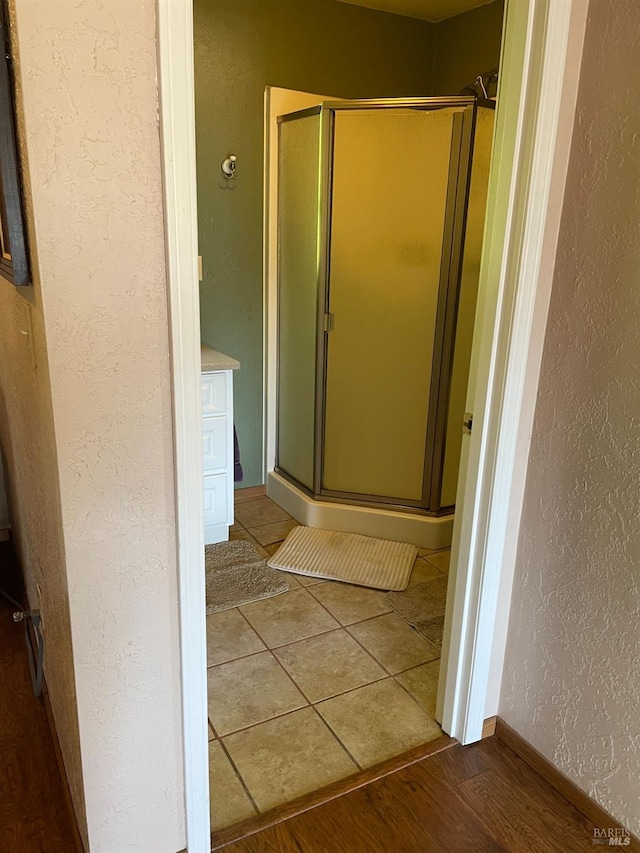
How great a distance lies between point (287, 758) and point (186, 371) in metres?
1.20

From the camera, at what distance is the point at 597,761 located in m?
1.54

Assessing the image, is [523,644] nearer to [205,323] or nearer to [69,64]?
[69,64]

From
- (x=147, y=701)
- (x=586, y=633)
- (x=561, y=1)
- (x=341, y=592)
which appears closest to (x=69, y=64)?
(x=561, y=1)

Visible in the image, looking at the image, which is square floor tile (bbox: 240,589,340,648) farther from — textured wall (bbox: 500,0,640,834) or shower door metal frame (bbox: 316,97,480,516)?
textured wall (bbox: 500,0,640,834)

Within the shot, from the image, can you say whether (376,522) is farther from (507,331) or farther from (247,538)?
(507,331)

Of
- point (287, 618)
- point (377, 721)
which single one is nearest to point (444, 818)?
point (377, 721)

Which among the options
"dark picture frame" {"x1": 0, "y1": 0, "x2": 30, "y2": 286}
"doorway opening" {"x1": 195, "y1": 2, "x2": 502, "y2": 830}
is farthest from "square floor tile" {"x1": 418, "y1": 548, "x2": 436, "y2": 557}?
"dark picture frame" {"x1": 0, "y1": 0, "x2": 30, "y2": 286}

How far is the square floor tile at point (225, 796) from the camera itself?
1.56 metres

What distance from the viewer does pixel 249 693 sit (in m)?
2.00

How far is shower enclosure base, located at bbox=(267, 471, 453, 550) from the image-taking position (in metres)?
2.93

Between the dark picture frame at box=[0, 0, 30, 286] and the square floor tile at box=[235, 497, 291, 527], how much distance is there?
218 cm

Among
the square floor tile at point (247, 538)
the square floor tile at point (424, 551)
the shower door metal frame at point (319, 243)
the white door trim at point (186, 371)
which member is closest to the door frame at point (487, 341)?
the white door trim at point (186, 371)

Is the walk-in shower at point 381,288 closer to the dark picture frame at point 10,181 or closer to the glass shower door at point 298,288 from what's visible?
the glass shower door at point 298,288

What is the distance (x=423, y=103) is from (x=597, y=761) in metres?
2.34
